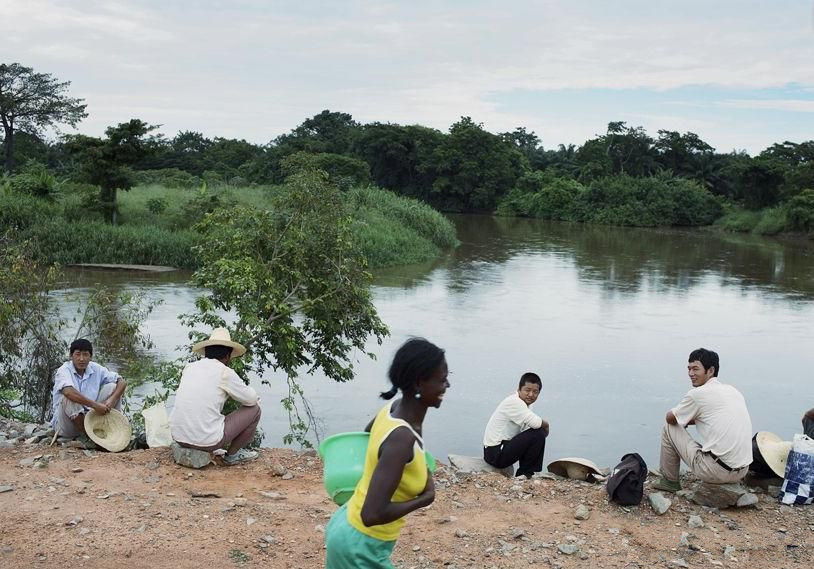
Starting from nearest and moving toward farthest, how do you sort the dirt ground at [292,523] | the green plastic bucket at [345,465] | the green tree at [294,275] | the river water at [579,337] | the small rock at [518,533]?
1. the green plastic bucket at [345,465]
2. the dirt ground at [292,523]
3. the small rock at [518,533]
4. the green tree at [294,275]
5. the river water at [579,337]

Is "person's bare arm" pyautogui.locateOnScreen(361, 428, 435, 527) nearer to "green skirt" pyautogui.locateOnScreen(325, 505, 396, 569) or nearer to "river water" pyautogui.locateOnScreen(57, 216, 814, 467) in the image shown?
"green skirt" pyautogui.locateOnScreen(325, 505, 396, 569)

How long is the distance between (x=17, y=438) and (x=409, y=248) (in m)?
19.3

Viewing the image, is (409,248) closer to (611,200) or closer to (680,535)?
(680,535)

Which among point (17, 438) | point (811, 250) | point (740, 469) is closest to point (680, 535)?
point (740, 469)

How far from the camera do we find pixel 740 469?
504 centimetres

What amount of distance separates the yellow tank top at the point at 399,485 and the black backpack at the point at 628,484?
282cm

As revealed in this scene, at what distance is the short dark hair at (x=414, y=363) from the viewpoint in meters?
2.48

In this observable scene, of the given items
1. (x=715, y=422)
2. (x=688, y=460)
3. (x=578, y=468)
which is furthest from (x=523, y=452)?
(x=715, y=422)

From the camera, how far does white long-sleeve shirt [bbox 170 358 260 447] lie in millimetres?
5148

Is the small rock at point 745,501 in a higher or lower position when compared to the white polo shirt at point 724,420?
lower

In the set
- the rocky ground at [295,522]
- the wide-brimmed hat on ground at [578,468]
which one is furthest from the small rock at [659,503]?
the wide-brimmed hat on ground at [578,468]

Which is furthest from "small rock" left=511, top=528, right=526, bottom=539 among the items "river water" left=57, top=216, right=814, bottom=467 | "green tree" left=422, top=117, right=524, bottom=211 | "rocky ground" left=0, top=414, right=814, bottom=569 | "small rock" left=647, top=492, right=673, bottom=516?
"green tree" left=422, top=117, right=524, bottom=211

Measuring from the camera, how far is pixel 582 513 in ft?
15.8

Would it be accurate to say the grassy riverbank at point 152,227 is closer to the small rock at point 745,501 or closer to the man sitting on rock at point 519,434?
the man sitting on rock at point 519,434
